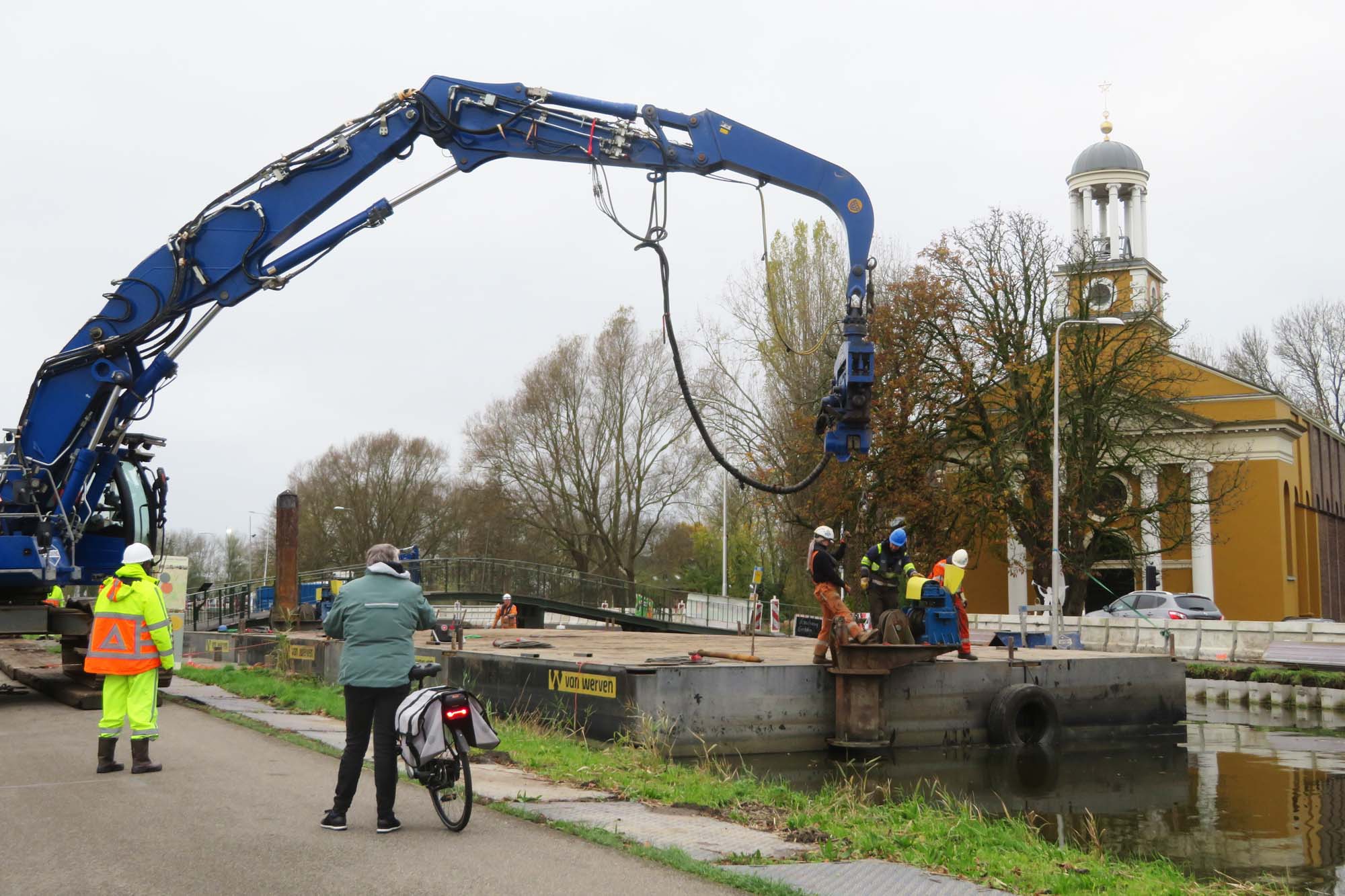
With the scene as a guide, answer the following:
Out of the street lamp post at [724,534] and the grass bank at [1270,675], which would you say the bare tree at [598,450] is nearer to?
the street lamp post at [724,534]

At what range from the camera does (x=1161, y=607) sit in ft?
115

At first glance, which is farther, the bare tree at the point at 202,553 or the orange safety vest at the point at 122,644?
the bare tree at the point at 202,553

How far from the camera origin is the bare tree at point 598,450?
53.1 meters

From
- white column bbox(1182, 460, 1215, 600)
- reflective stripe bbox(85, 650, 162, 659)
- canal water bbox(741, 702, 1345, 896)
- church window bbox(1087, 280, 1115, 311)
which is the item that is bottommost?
canal water bbox(741, 702, 1345, 896)

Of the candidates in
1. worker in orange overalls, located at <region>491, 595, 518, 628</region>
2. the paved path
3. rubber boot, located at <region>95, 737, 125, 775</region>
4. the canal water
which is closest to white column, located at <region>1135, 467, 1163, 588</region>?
worker in orange overalls, located at <region>491, 595, 518, 628</region>

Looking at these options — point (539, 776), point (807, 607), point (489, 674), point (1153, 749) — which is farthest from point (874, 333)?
point (539, 776)

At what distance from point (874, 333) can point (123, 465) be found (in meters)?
27.9

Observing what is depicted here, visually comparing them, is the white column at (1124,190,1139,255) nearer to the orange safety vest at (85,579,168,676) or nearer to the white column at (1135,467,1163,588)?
the white column at (1135,467,1163,588)

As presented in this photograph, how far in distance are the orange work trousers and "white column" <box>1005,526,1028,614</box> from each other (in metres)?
29.4

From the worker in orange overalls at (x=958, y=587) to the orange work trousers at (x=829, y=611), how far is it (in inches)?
60.9

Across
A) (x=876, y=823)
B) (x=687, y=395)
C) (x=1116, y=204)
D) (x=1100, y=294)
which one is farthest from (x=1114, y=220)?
(x=876, y=823)

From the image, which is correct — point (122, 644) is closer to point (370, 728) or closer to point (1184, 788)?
point (370, 728)

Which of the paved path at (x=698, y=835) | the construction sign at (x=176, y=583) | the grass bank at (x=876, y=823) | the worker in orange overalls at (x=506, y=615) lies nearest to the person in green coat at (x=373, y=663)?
the paved path at (x=698, y=835)

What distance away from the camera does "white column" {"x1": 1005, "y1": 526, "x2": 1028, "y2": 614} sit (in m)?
46.1
